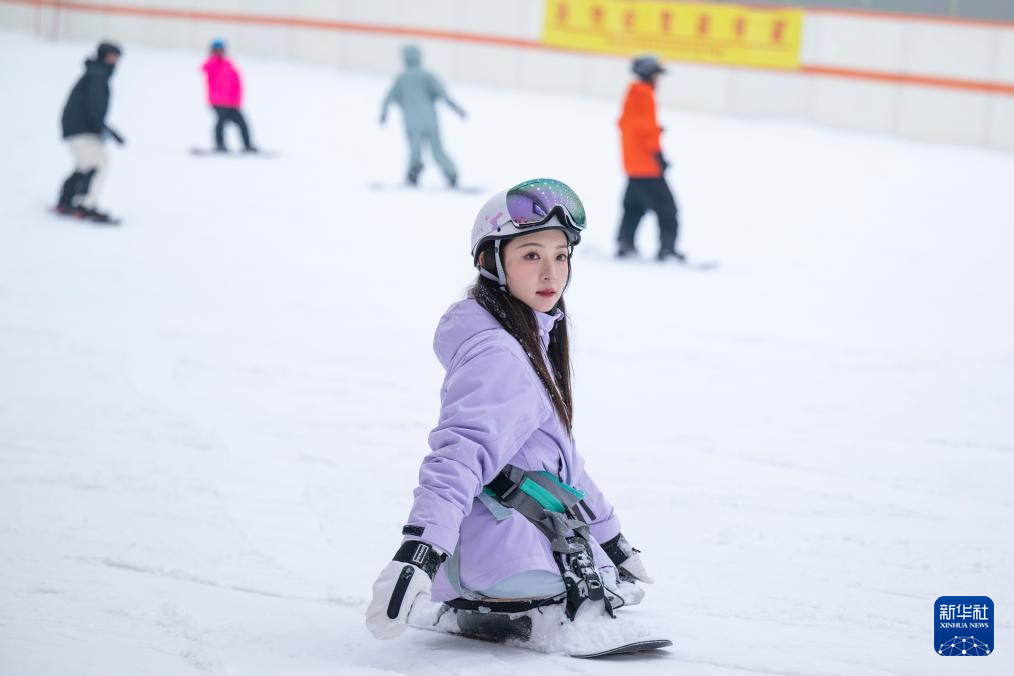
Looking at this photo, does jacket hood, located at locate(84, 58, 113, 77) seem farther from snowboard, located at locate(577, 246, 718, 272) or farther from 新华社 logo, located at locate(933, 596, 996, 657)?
新华社 logo, located at locate(933, 596, 996, 657)

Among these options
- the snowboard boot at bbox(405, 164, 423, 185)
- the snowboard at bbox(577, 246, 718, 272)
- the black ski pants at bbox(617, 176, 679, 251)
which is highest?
the snowboard boot at bbox(405, 164, 423, 185)

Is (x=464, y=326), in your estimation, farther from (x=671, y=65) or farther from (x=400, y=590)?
(x=671, y=65)

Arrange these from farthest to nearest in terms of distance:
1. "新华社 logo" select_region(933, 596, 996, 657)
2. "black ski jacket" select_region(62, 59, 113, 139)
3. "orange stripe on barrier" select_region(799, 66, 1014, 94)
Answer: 1. "orange stripe on barrier" select_region(799, 66, 1014, 94)
2. "black ski jacket" select_region(62, 59, 113, 139)
3. "新华社 logo" select_region(933, 596, 996, 657)

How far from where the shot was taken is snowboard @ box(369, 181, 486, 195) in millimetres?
10930

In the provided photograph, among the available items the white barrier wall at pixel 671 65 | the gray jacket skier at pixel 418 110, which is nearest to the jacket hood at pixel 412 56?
the gray jacket skier at pixel 418 110

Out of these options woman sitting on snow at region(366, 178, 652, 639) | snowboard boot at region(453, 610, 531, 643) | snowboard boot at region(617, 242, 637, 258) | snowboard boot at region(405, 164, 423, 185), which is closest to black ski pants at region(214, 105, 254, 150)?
snowboard boot at region(405, 164, 423, 185)

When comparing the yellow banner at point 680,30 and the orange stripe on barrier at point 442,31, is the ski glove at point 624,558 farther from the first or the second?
the yellow banner at point 680,30

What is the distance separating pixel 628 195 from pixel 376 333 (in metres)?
2.95

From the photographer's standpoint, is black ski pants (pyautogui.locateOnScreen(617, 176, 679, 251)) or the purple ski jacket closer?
the purple ski jacket

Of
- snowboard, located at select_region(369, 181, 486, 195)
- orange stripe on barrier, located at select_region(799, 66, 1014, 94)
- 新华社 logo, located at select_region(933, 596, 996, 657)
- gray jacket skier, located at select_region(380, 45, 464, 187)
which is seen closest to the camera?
新华社 logo, located at select_region(933, 596, 996, 657)

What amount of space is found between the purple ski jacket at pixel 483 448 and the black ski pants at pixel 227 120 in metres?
10.4

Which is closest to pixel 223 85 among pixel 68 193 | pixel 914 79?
pixel 68 193

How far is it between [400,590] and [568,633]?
0.46 m

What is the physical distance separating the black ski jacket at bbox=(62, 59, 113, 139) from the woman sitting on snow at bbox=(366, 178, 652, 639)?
6.81 meters
